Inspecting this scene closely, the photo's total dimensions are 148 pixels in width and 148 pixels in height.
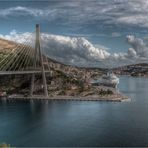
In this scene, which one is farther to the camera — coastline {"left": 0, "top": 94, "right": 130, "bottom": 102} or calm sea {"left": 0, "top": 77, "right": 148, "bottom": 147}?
coastline {"left": 0, "top": 94, "right": 130, "bottom": 102}

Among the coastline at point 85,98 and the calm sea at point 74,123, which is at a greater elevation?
the calm sea at point 74,123

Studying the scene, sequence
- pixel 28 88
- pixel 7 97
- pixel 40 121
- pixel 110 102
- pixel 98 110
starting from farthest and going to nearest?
pixel 28 88
pixel 7 97
pixel 110 102
pixel 98 110
pixel 40 121

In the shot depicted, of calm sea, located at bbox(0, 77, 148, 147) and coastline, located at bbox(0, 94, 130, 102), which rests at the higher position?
calm sea, located at bbox(0, 77, 148, 147)

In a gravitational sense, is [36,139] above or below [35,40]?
below

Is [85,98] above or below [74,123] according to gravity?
below

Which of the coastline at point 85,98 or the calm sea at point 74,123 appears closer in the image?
the calm sea at point 74,123

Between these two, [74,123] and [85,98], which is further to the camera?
[85,98]

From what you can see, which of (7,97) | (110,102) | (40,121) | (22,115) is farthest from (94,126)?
(7,97)

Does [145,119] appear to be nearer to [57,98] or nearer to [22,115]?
[22,115]
